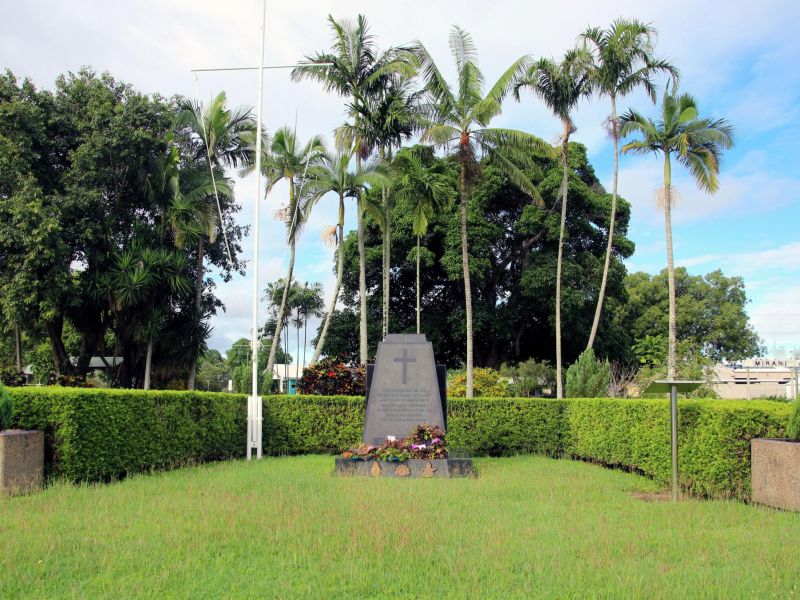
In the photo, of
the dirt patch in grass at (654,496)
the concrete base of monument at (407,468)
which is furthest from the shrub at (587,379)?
the dirt patch in grass at (654,496)

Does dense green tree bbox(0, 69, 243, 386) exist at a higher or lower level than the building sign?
higher

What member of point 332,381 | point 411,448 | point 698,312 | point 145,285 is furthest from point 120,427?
point 698,312

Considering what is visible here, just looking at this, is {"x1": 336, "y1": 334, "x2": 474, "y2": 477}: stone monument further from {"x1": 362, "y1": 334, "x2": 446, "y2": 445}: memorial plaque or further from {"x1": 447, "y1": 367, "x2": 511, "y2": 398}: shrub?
{"x1": 447, "y1": 367, "x2": 511, "y2": 398}: shrub

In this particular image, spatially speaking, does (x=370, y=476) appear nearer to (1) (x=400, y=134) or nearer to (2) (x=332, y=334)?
(1) (x=400, y=134)

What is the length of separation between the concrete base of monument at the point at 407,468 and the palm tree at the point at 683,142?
12.7 metres

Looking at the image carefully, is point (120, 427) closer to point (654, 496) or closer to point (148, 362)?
point (654, 496)

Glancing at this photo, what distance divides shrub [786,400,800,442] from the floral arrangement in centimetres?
568

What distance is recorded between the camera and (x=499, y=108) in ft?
69.4

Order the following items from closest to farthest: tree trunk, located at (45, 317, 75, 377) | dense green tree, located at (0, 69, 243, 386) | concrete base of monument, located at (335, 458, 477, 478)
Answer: concrete base of monument, located at (335, 458, 477, 478), dense green tree, located at (0, 69, 243, 386), tree trunk, located at (45, 317, 75, 377)

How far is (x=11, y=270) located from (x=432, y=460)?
16943mm

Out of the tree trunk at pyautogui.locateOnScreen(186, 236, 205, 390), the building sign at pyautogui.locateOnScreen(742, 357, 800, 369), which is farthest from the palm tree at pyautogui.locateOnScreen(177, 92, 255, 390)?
the building sign at pyautogui.locateOnScreen(742, 357, 800, 369)

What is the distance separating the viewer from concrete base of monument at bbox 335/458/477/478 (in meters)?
12.1

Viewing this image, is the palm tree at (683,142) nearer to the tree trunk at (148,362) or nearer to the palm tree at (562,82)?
the palm tree at (562,82)

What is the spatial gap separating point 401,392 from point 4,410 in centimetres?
716
